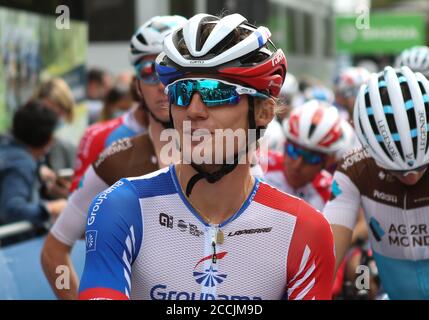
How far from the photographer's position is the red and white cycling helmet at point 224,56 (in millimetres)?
2912

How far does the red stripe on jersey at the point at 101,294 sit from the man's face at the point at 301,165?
3407mm

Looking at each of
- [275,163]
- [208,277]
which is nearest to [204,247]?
[208,277]

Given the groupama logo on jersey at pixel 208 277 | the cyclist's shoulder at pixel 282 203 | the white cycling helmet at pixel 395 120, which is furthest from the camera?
the white cycling helmet at pixel 395 120

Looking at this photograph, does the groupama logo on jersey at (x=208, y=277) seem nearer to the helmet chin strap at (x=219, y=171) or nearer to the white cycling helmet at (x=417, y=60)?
the helmet chin strap at (x=219, y=171)

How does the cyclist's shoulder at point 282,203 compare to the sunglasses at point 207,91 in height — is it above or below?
below

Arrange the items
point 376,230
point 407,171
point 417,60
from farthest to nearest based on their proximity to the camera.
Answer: point 417,60, point 376,230, point 407,171

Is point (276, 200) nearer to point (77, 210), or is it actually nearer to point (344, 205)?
point (344, 205)

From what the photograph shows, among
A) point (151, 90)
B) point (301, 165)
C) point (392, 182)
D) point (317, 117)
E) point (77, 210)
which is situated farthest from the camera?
point (317, 117)

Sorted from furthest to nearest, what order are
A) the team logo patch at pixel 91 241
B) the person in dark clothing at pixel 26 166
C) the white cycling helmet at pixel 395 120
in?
the person in dark clothing at pixel 26 166 → the white cycling helmet at pixel 395 120 → the team logo patch at pixel 91 241

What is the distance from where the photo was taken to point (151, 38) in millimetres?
4914

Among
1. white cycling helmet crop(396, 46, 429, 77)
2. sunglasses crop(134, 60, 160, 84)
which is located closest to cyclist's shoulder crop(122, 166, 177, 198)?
sunglasses crop(134, 60, 160, 84)

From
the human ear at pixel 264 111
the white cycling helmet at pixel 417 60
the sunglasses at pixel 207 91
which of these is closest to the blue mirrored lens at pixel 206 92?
the sunglasses at pixel 207 91

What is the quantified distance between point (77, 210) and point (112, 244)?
1730mm
